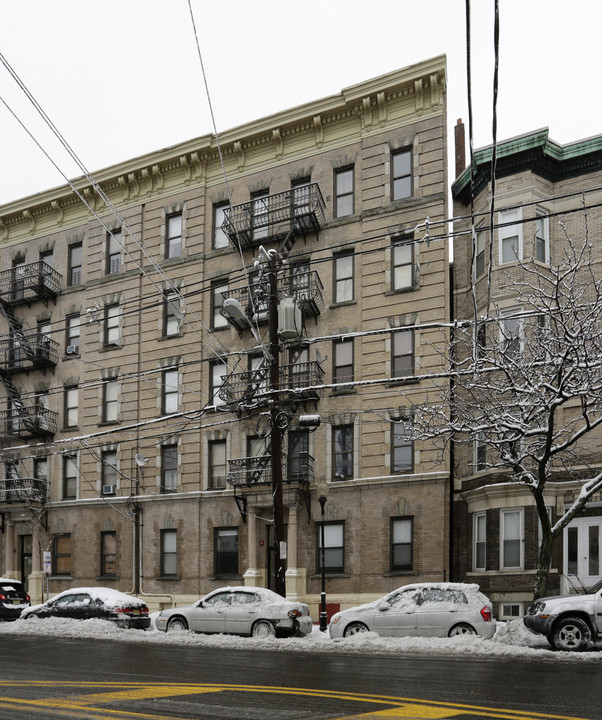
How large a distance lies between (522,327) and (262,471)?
10980 mm

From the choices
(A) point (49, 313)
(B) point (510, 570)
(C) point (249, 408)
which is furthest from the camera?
(A) point (49, 313)

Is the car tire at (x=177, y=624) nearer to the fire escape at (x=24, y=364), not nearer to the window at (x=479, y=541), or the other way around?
the window at (x=479, y=541)

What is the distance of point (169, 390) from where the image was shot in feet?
117

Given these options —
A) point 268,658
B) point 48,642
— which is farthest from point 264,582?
point 268,658

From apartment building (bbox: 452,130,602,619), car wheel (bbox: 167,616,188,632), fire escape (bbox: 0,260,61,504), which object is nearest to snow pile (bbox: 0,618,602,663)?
car wheel (bbox: 167,616,188,632)

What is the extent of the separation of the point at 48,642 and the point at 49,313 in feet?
68.9

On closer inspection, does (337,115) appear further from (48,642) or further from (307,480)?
(48,642)

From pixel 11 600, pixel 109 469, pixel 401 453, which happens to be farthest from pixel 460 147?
pixel 11 600

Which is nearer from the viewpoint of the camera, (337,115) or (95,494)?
(337,115)

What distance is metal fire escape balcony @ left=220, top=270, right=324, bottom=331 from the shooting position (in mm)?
31219

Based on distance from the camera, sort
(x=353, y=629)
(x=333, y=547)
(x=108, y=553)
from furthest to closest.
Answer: (x=108, y=553), (x=333, y=547), (x=353, y=629)

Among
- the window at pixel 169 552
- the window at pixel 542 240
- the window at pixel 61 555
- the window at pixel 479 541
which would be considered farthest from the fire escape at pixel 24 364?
the window at pixel 542 240

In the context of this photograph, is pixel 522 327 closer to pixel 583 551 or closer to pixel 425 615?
pixel 583 551

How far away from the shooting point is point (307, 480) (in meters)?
30.9
